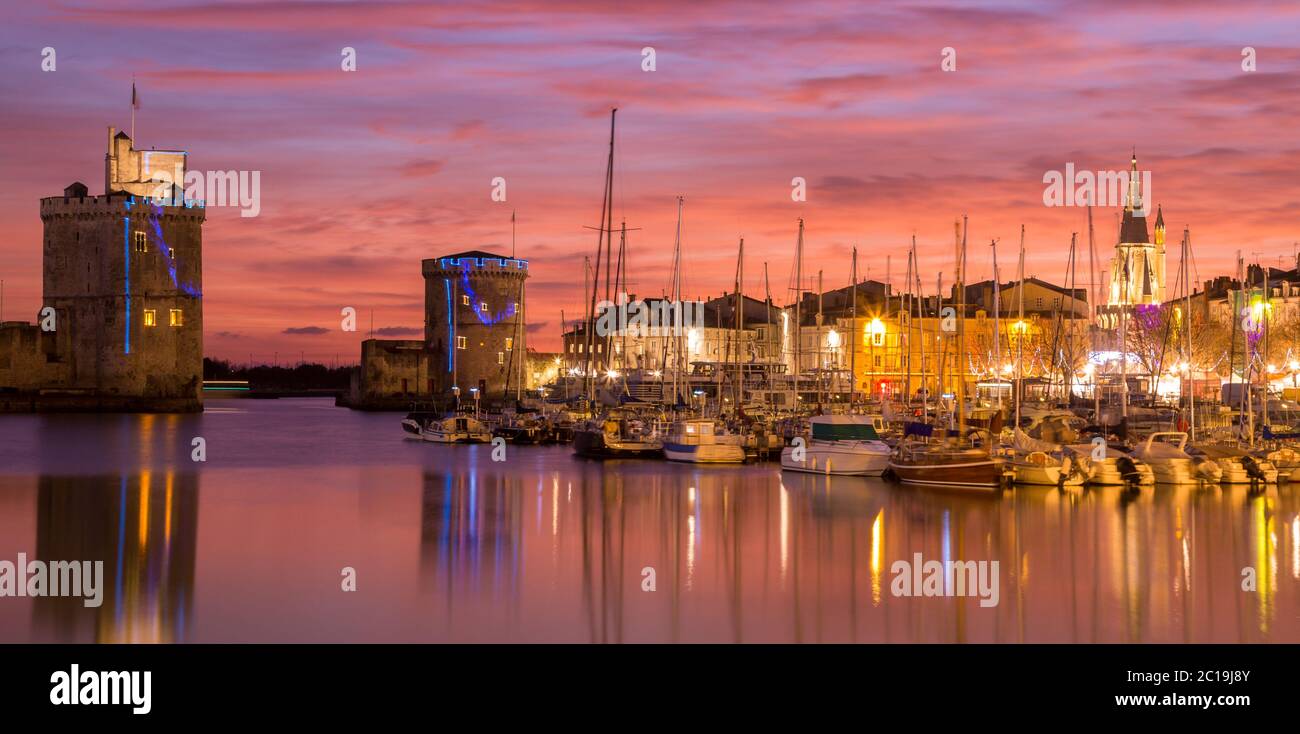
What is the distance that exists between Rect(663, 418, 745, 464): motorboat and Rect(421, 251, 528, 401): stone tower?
33182 millimetres

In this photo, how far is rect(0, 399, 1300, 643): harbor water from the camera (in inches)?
398

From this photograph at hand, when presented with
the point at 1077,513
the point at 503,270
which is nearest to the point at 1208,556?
the point at 1077,513

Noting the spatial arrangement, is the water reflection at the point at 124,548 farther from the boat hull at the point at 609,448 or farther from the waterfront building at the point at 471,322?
the waterfront building at the point at 471,322

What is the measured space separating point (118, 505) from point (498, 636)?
37.6 ft

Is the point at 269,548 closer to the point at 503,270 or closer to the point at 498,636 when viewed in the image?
the point at 498,636

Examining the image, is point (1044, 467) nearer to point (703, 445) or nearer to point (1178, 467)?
point (1178, 467)

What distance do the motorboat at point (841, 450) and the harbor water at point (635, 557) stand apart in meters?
0.46

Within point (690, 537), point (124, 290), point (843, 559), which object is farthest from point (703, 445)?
point (124, 290)

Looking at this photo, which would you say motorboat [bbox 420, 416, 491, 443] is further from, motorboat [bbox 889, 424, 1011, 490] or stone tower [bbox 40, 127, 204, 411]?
stone tower [bbox 40, 127, 204, 411]

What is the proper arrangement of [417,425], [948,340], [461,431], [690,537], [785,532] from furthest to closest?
[948,340]
[417,425]
[461,431]
[785,532]
[690,537]

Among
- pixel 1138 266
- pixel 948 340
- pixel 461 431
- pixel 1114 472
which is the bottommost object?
pixel 1114 472

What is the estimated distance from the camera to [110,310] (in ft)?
171

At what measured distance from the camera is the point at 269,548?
14.6m

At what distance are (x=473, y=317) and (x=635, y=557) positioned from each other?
47136mm
